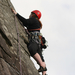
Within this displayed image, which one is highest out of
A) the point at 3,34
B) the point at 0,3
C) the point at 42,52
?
the point at 0,3

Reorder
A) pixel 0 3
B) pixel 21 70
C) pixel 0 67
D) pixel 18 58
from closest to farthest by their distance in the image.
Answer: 1. pixel 0 67
2. pixel 21 70
3. pixel 18 58
4. pixel 0 3

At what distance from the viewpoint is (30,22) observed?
26.7ft

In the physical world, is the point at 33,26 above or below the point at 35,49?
above

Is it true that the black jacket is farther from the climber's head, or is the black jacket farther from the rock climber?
the climber's head

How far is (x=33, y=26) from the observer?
8.28m

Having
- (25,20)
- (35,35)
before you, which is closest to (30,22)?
(25,20)

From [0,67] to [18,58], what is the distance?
1695mm

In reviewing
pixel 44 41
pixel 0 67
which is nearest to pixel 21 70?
pixel 0 67

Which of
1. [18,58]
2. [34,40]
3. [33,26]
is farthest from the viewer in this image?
[33,26]

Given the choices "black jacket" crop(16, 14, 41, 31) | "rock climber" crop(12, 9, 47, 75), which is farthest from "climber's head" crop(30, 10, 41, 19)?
"black jacket" crop(16, 14, 41, 31)

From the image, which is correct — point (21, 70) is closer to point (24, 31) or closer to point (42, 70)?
point (42, 70)

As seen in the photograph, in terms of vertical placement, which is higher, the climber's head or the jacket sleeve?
the climber's head

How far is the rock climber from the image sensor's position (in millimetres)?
7293

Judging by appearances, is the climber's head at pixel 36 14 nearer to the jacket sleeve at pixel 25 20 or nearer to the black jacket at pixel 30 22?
the black jacket at pixel 30 22
